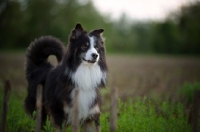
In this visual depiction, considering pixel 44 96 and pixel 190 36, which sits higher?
pixel 190 36

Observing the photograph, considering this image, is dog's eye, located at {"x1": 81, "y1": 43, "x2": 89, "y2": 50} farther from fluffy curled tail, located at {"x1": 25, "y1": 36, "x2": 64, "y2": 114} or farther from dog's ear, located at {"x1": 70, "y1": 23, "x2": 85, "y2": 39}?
fluffy curled tail, located at {"x1": 25, "y1": 36, "x2": 64, "y2": 114}

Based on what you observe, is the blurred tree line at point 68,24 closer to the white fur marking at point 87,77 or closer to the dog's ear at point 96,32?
the dog's ear at point 96,32

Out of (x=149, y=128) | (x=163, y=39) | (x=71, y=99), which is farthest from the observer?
(x=163, y=39)

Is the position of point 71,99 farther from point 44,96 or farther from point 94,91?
point 44,96

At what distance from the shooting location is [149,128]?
5289mm

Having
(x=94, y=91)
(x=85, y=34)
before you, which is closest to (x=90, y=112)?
(x=94, y=91)

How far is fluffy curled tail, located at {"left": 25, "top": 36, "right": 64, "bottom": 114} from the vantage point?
616 centimetres

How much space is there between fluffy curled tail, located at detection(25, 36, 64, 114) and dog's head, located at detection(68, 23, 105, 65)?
139 centimetres

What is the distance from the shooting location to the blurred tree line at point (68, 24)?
34.5 m

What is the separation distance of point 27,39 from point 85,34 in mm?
41421

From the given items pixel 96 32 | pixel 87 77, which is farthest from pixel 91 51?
pixel 96 32

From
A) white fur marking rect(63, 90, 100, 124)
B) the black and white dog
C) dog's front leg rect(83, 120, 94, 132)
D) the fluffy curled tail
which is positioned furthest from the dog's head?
the fluffy curled tail

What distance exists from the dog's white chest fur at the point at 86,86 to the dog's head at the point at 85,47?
17 cm

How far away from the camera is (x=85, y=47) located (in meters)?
4.87
